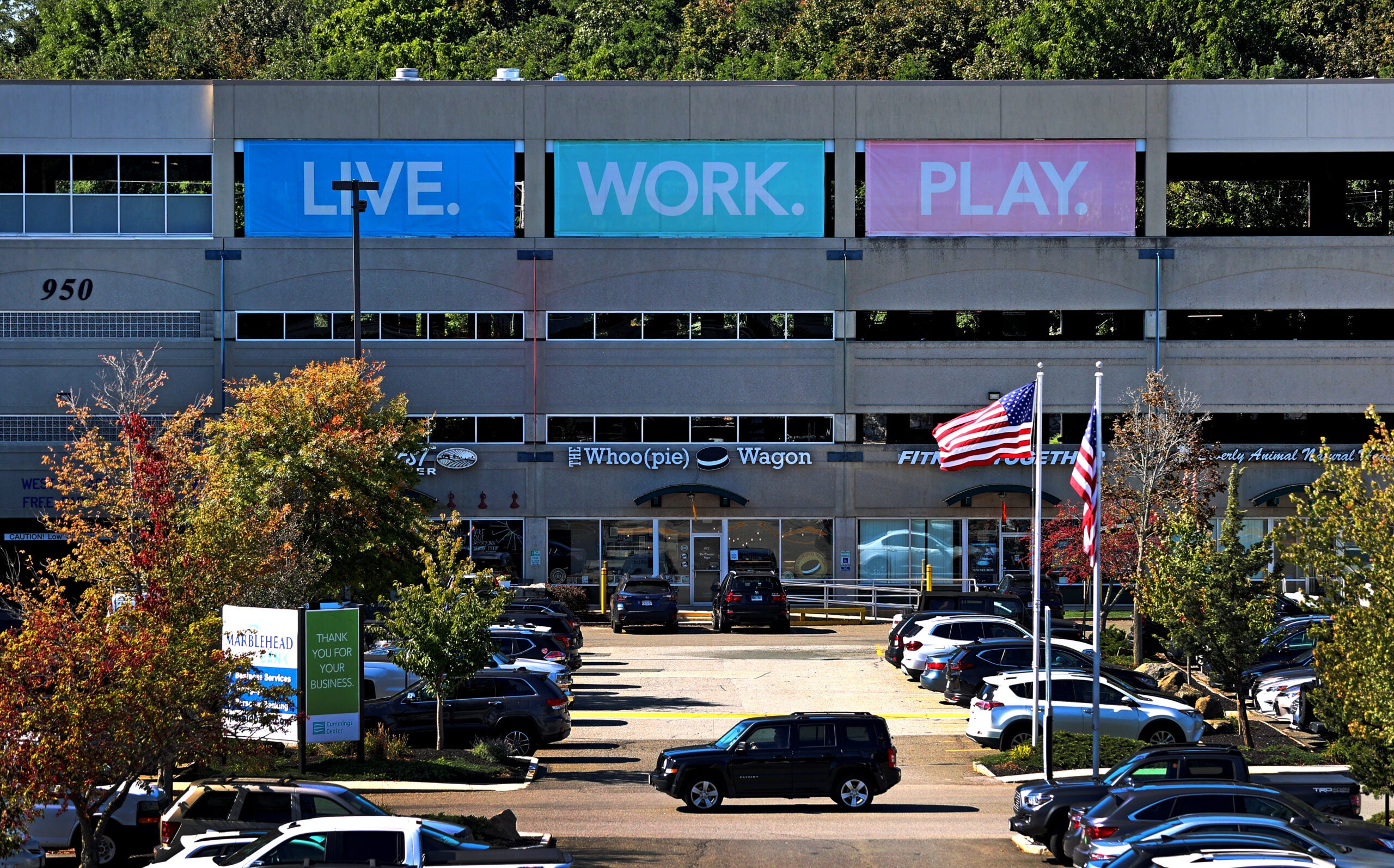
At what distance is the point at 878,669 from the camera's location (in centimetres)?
3706

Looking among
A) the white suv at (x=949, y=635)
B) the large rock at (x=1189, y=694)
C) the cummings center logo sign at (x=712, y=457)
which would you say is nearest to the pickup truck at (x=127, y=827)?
the white suv at (x=949, y=635)

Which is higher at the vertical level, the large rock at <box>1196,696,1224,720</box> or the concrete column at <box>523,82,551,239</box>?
the concrete column at <box>523,82,551,239</box>

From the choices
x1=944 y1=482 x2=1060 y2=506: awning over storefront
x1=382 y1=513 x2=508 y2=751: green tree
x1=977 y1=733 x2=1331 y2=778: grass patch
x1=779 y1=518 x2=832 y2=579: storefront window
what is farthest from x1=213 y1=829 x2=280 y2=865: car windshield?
x1=944 y1=482 x2=1060 y2=506: awning over storefront

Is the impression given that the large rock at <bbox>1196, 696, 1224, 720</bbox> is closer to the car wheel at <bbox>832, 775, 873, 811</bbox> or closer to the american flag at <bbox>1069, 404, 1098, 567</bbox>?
the american flag at <bbox>1069, 404, 1098, 567</bbox>

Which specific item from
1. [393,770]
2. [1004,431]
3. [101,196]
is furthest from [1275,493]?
[101,196]

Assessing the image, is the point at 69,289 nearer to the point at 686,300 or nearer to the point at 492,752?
the point at 686,300

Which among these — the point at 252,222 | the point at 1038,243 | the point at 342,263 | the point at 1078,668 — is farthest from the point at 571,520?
the point at 1078,668

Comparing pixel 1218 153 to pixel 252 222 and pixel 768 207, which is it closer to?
pixel 768 207

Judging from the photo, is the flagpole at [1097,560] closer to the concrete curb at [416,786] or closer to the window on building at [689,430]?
the concrete curb at [416,786]

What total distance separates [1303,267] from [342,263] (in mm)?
33502

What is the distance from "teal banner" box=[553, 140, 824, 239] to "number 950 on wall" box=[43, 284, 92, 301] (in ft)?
53.4

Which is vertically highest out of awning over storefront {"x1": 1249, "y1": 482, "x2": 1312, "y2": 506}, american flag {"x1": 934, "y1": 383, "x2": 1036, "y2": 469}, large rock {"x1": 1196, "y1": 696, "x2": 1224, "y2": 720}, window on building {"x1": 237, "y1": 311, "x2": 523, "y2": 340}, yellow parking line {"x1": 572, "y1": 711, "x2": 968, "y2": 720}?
window on building {"x1": 237, "y1": 311, "x2": 523, "y2": 340}

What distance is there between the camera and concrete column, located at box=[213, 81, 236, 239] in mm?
49750

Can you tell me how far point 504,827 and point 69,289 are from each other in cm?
3776
